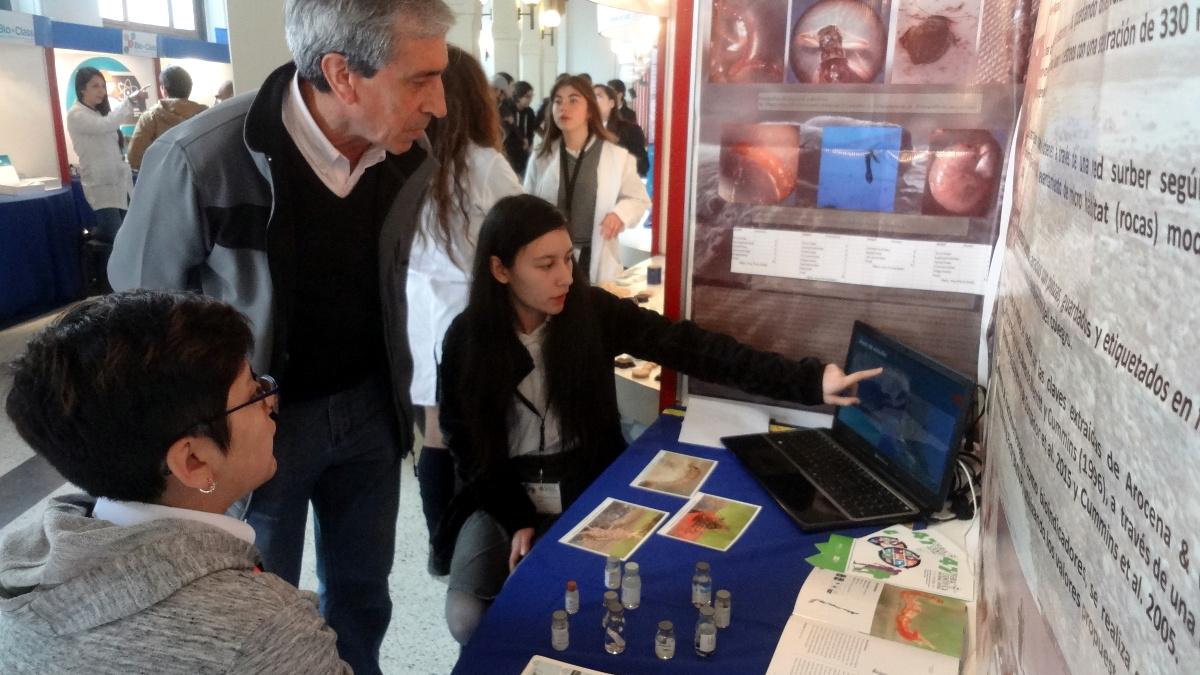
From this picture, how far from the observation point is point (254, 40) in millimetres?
2385

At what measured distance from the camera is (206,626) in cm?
82

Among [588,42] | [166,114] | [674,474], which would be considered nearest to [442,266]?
[674,474]

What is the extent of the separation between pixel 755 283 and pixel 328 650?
1.34 meters

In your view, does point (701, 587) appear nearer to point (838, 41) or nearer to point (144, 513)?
point (144, 513)

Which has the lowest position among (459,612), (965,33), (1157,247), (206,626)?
(459,612)

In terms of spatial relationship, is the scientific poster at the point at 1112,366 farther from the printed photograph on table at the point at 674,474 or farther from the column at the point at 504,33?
the column at the point at 504,33

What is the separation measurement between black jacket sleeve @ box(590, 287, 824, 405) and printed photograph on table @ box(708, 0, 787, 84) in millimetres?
590

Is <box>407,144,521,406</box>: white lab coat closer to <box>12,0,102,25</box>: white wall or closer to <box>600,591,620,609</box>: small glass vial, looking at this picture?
<box>600,591,620,609</box>: small glass vial

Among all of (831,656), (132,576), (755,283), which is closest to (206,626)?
(132,576)

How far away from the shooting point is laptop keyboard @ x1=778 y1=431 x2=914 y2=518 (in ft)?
5.01

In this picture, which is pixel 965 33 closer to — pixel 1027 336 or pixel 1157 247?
pixel 1027 336

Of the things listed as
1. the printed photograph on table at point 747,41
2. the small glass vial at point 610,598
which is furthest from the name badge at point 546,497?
the printed photograph on table at point 747,41

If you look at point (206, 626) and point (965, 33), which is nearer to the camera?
point (206, 626)

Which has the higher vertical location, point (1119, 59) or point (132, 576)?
point (1119, 59)
